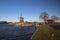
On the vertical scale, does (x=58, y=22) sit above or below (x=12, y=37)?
above

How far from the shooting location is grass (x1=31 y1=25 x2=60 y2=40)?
4.57m

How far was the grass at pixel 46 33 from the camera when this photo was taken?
4.57 m

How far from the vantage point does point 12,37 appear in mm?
4816

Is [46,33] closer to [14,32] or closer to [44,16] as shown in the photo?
[44,16]

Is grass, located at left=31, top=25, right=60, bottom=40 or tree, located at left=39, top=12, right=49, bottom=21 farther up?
tree, located at left=39, top=12, right=49, bottom=21

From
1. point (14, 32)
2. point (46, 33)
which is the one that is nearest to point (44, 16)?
point (46, 33)

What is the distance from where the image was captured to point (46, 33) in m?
4.76

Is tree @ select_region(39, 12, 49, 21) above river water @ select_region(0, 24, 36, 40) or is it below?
above

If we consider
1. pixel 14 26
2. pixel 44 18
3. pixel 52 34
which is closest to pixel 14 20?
pixel 14 26

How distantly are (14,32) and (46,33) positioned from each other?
45.7 inches

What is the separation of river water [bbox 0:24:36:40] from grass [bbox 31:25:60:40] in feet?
0.68

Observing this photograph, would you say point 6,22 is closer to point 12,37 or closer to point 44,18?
point 12,37

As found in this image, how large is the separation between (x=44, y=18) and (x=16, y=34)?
3.86ft

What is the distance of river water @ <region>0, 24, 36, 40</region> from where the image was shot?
466 centimetres
